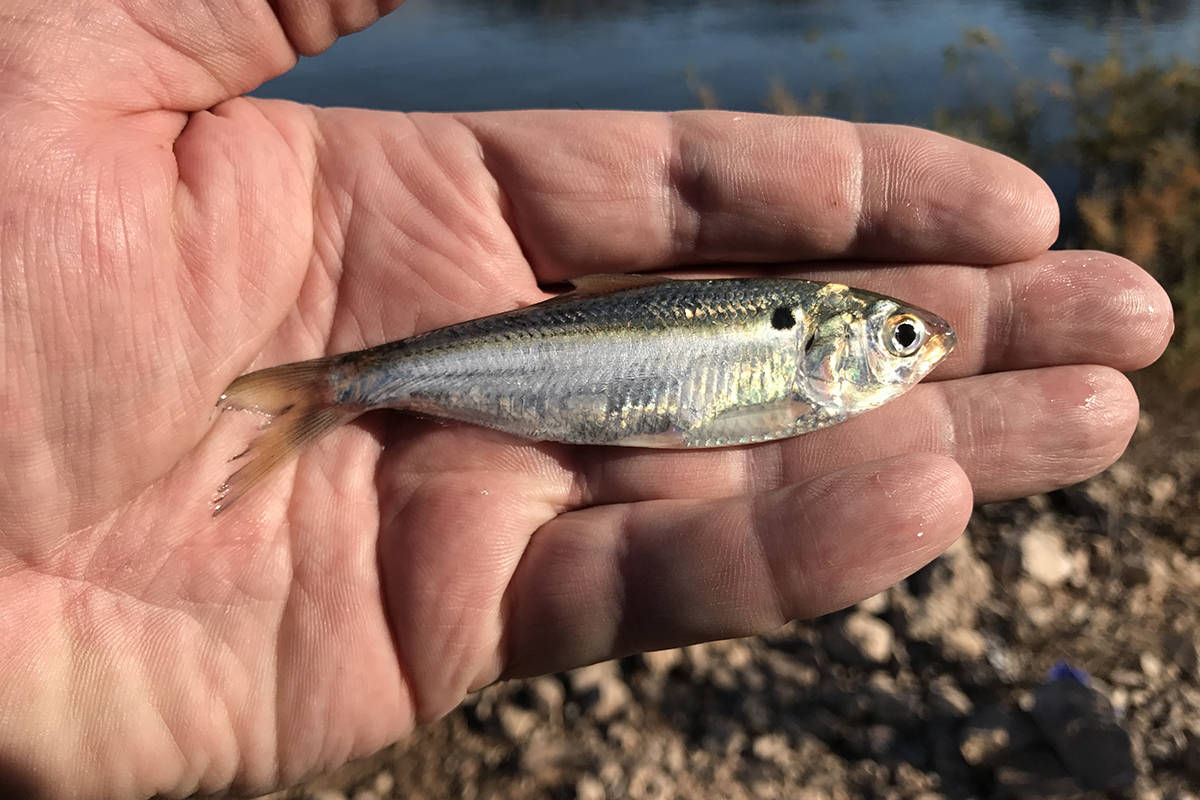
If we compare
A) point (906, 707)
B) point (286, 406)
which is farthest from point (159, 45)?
point (906, 707)

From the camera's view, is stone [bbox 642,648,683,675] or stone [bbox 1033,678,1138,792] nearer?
stone [bbox 1033,678,1138,792]

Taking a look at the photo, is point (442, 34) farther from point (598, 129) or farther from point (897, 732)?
point (897, 732)

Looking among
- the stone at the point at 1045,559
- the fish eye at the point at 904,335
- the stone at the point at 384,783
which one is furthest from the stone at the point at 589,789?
the stone at the point at 1045,559

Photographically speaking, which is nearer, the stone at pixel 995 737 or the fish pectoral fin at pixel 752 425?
the fish pectoral fin at pixel 752 425

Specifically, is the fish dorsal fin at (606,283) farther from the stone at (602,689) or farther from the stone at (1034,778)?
the stone at (1034,778)

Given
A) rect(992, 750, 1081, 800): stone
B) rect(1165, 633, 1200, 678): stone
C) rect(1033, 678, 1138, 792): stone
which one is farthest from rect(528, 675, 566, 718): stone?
rect(1165, 633, 1200, 678): stone

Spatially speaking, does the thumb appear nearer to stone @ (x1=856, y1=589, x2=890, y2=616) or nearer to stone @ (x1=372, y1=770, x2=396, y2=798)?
stone @ (x1=372, y1=770, x2=396, y2=798)

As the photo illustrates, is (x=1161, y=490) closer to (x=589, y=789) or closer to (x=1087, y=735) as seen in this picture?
(x=1087, y=735)
